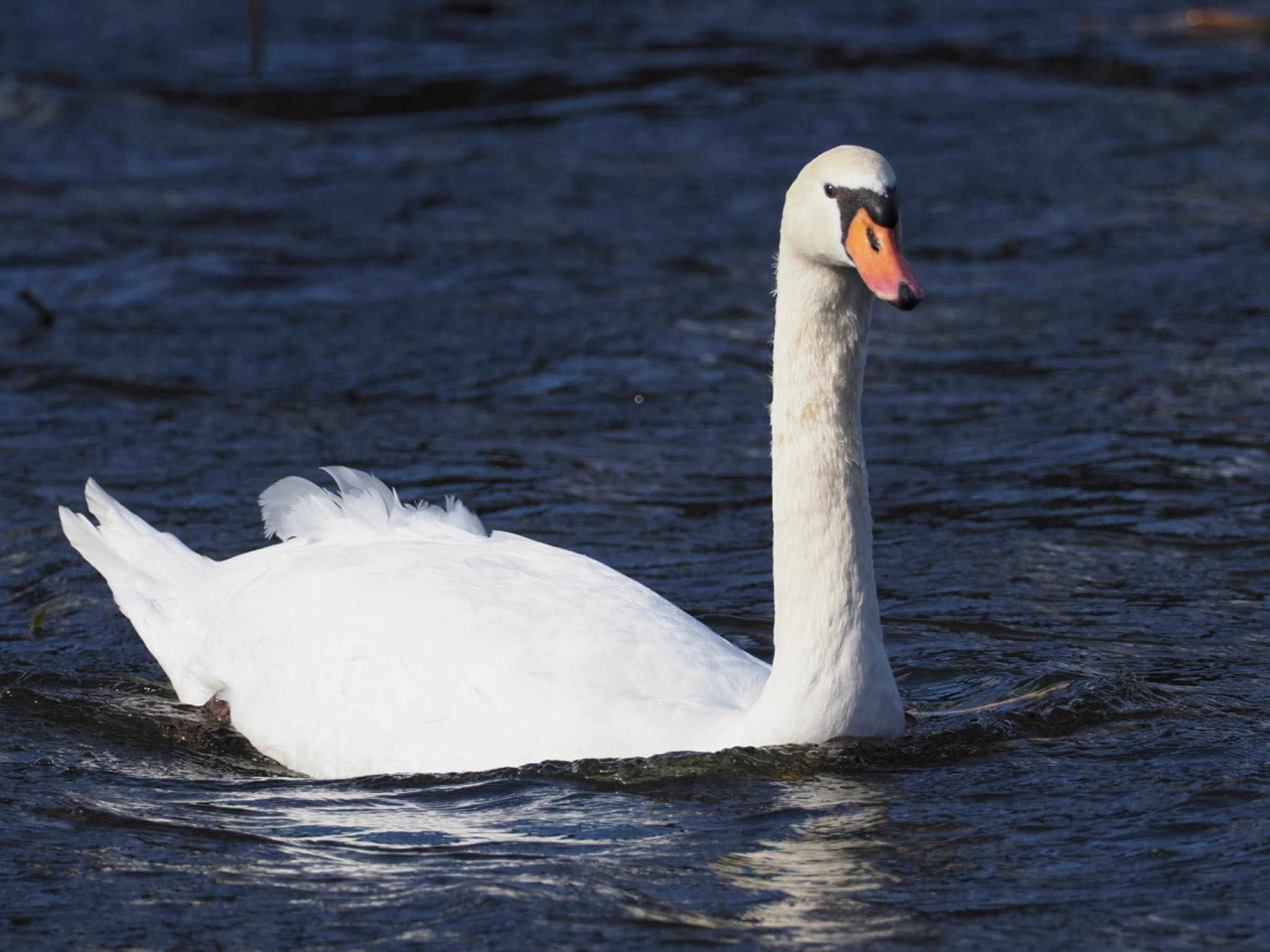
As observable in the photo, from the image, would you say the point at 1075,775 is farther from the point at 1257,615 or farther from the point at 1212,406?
the point at 1212,406

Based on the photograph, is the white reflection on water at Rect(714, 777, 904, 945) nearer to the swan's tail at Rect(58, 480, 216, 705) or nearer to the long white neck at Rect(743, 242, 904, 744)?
the long white neck at Rect(743, 242, 904, 744)

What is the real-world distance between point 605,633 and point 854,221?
154 cm

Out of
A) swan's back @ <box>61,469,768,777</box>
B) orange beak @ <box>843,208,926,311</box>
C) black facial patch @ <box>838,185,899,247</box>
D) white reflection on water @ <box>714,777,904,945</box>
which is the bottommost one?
white reflection on water @ <box>714,777,904,945</box>

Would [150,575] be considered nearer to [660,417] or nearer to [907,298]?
[907,298]

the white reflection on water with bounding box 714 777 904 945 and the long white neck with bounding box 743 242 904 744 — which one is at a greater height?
the long white neck with bounding box 743 242 904 744

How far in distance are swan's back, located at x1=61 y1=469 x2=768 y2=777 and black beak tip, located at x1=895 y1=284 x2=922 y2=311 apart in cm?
139

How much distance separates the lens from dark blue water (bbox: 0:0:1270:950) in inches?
208

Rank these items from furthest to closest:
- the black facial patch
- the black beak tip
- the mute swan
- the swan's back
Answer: the swan's back → the mute swan → the black facial patch → the black beak tip

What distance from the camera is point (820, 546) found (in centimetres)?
578

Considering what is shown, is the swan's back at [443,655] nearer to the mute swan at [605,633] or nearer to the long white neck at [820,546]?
the mute swan at [605,633]

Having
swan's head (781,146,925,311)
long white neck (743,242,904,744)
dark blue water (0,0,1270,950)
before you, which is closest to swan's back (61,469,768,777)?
dark blue water (0,0,1270,950)

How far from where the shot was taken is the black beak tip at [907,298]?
16.5ft

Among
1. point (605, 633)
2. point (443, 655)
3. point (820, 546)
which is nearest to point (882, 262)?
point (820, 546)

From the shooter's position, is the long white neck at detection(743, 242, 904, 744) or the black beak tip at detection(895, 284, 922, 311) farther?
the long white neck at detection(743, 242, 904, 744)
